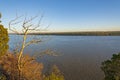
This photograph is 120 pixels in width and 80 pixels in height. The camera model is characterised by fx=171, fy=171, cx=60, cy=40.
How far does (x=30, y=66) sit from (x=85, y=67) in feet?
44.1

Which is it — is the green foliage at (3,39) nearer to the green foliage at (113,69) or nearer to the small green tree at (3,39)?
the small green tree at (3,39)

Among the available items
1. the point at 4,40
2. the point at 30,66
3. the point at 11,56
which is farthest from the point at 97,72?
the point at 4,40

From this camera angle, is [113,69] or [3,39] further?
[3,39]

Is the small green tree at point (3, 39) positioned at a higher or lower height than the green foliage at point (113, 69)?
higher

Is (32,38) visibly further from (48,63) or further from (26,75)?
(48,63)

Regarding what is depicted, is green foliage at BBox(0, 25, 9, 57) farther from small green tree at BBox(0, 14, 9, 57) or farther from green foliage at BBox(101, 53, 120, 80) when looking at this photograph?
green foliage at BBox(101, 53, 120, 80)

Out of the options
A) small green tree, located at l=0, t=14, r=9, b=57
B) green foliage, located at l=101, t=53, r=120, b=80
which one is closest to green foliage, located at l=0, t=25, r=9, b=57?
small green tree, located at l=0, t=14, r=9, b=57

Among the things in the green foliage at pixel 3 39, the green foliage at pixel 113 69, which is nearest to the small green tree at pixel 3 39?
the green foliage at pixel 3 39

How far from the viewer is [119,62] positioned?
49.9 ft

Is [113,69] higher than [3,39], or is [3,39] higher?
[3,39]

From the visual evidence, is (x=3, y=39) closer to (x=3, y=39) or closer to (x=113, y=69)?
(x=3, y=39)

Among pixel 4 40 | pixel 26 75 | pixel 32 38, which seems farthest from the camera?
pixel 26 75

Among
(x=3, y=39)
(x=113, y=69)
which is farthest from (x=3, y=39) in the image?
(x=113, y=69)

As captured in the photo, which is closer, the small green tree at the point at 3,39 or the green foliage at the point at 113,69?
the green foliage at the point at 113,69
